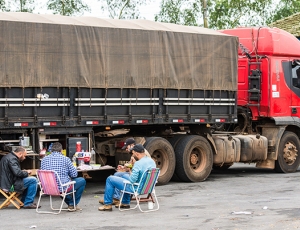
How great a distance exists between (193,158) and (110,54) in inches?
141

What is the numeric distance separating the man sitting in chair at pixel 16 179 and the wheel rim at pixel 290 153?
899cm

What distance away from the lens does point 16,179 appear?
A: 552 inches

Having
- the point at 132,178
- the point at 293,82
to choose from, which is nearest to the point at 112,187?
the point at 132,178

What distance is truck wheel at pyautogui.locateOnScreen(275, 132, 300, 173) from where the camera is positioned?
21036mm

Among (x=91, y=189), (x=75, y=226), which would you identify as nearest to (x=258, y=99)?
(x=91, y=189)

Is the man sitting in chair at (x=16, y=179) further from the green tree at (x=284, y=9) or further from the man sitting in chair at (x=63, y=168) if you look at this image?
the green tree at (x=284, y=9)

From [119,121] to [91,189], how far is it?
165 cm

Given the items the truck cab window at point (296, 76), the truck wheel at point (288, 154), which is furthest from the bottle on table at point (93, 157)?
the truck cab window at point (296, 76)

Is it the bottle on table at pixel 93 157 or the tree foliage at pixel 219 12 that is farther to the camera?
the tree foliage at pixel 219 12

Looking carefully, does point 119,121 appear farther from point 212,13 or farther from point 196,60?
point 212,13

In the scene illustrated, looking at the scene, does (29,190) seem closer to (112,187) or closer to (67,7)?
(112,187)

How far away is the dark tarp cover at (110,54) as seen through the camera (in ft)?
51.2

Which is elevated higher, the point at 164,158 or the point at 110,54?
the point at 110,54

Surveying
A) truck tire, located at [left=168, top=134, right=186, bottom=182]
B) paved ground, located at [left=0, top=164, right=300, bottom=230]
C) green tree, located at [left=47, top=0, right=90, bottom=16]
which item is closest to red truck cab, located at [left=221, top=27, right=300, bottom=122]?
truck tire, located at [left=168, top=134, right=186, bottom=182]
